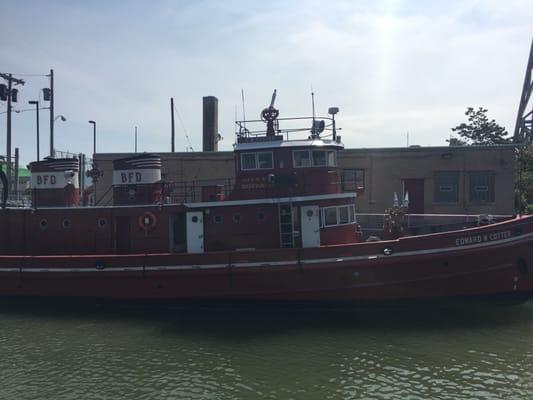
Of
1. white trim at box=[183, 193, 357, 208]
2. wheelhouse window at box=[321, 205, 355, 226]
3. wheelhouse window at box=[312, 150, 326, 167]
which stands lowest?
wheelhouse window at box=[321, 205, 355, 226]

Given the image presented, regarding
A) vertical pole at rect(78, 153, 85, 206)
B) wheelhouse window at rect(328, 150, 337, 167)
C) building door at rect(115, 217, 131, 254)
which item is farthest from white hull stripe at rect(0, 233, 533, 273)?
vertical pole at rect(78, 153, 85, 206)

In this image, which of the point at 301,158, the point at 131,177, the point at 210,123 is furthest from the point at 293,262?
the point at 210,123

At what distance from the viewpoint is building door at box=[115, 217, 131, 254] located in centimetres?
1388

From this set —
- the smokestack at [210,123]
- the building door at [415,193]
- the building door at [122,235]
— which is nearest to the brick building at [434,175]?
the building door at [415,193]

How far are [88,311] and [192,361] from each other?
16.6ft

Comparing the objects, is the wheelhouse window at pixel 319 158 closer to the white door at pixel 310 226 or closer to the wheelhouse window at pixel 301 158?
the wheelhouse window at pixel 301 158

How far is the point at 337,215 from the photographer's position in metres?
13.1

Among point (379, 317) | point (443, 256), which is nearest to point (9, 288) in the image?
point (379, 317)

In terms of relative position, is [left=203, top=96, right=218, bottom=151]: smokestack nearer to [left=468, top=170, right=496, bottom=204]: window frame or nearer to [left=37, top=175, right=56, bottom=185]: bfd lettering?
[left=37, top=175, right=56, bottom=185]: bfd lettering

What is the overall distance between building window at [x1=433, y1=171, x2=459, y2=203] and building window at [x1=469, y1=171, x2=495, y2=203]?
0.68 metres

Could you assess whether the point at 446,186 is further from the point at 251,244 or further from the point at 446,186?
the point at 251,244

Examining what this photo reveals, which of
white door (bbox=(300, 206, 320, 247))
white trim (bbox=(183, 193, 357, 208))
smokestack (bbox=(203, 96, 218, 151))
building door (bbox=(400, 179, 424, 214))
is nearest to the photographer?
white trim (bbox=(183, 193, 357, 208))

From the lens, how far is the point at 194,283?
12375 millimetres

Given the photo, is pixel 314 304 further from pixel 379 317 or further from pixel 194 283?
pixel 194 283
